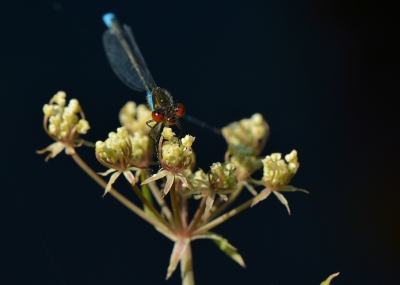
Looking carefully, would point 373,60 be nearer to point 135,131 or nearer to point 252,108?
point 252,108

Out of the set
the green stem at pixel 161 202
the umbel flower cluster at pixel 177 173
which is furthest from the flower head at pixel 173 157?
the green stem at pixel 161 202

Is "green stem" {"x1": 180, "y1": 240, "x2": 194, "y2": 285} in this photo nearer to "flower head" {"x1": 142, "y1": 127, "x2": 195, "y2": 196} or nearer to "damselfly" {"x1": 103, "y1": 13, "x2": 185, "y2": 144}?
"flower head" {"x1": 142, "y1": 127, "x2": 195, "y2": 196}

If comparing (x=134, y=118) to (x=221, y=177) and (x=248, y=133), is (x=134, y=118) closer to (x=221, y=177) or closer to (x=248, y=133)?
(x=248, y=133)

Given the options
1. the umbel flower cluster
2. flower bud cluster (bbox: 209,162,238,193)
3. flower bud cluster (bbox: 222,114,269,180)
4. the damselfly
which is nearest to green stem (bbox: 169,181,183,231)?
the umbel flower cluster

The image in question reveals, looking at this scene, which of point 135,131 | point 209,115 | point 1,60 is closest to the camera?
point 135,131

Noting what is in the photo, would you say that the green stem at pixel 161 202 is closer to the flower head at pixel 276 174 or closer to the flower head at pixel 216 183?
the flower head at pixel 216 183

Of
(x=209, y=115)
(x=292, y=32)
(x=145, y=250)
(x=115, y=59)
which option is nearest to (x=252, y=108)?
(x=209, y=115)

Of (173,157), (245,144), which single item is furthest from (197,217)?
(245,144)
